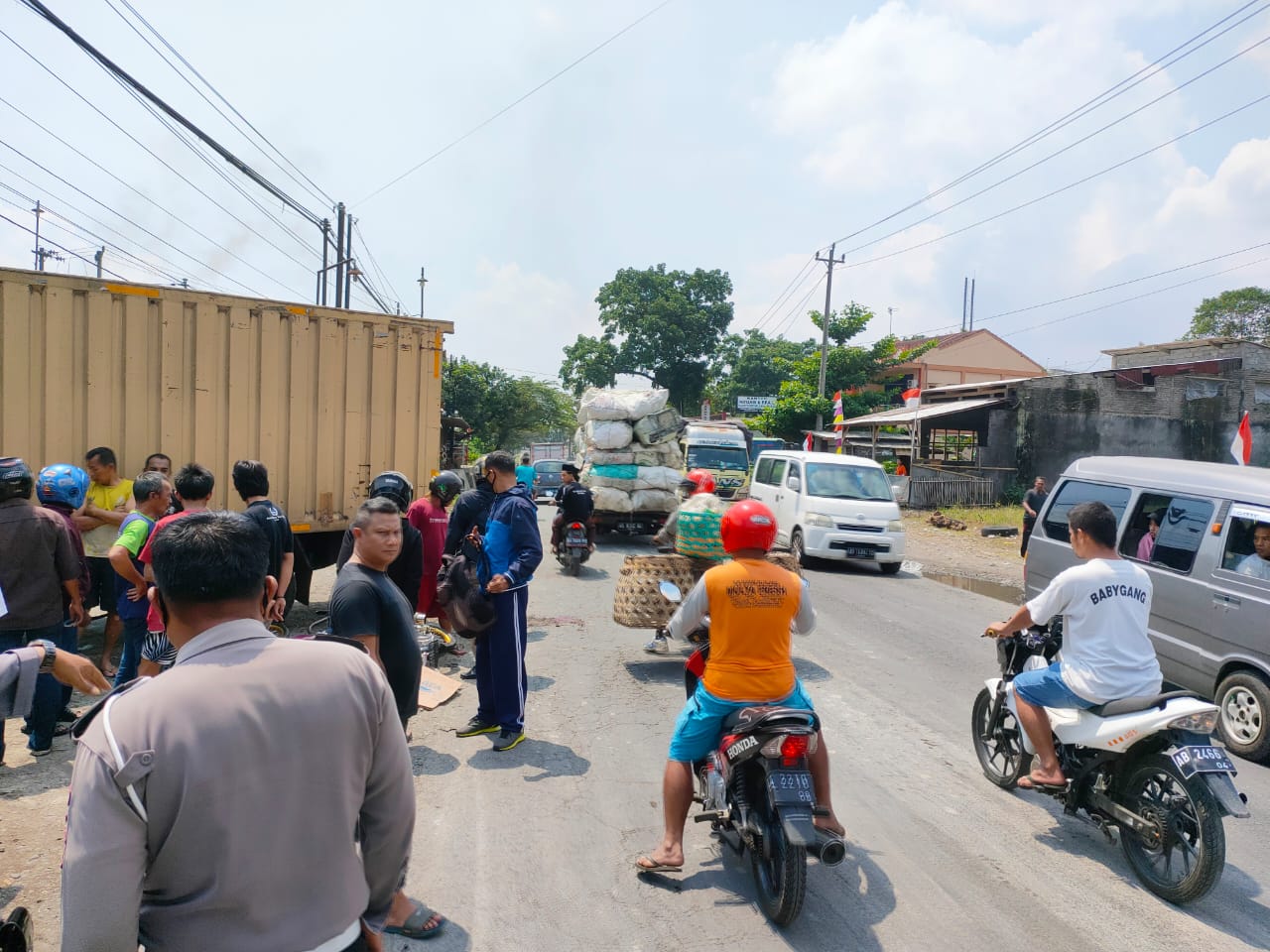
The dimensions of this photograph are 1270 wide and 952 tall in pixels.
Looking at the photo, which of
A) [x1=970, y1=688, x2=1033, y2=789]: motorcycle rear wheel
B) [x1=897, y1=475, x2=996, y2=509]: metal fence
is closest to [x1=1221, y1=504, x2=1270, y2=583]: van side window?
[x1=970, y1=688, x2=1033, y2=789]: motorcycle rear wheel

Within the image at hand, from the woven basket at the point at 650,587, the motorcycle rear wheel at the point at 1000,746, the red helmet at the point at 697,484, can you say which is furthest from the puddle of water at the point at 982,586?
the motorcycle rear wheel at the point at 1000,746

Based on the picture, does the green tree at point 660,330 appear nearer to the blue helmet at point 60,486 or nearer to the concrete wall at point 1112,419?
the concrete wall at point 1112,419

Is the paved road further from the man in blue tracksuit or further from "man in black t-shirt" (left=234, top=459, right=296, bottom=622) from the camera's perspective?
"man in black t-shirt" (left=234, top=459, right=296, bottom=622)

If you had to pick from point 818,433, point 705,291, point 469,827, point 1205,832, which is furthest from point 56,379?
point 705,291

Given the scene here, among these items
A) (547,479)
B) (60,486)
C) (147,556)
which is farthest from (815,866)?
(547,479)

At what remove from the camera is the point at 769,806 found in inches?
130

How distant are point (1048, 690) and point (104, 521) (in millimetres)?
6522

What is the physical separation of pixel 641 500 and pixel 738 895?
1242 cm

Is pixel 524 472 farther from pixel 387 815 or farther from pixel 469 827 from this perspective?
pixel 387 815

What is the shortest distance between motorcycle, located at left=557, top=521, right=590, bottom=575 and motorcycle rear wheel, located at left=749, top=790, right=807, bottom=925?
875 centimetres

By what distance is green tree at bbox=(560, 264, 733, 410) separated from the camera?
191 feet

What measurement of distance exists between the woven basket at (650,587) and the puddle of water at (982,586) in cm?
649

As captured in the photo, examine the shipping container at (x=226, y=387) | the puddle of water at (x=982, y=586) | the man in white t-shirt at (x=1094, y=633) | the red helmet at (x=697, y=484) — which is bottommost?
the puddle of water at (x=982, y=586)

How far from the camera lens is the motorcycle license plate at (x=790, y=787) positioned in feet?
10.5
